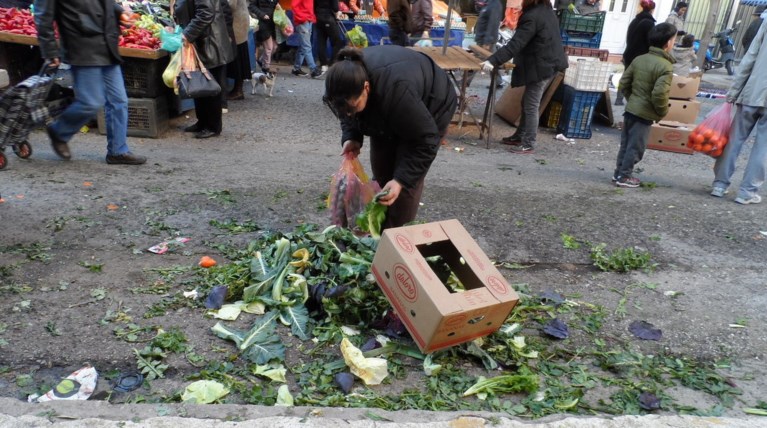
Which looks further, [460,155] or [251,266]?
[460,155]

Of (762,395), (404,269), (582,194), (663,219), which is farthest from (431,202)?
(762,395)

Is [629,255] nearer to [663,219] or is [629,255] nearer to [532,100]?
[663,219]

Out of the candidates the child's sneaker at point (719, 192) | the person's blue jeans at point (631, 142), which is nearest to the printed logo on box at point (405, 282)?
the person's blue jeans at point (631, 142)

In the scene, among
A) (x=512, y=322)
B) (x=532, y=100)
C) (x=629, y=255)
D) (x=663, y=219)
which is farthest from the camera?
(x=532, y=100)

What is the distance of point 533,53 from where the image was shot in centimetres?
682

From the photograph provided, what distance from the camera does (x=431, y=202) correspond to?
5355mm

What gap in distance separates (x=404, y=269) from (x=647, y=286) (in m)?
2.21

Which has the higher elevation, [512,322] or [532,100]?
[532,100]

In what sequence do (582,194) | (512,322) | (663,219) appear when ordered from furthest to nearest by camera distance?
(582,194), (663,219), (512,322)

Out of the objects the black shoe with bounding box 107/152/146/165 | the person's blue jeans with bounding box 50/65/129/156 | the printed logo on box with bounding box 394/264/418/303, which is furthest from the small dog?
the printed logo on box with bounding box 394/264/418/303

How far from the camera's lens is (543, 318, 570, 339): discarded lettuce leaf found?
331 cm

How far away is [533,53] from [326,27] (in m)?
5.10

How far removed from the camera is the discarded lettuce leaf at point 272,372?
9.11 ft

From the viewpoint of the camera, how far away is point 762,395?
2.94 meters
